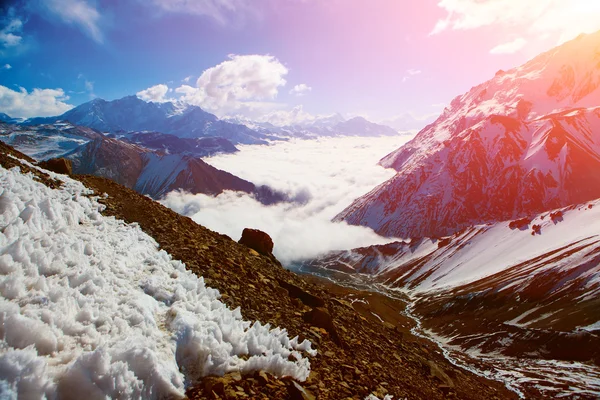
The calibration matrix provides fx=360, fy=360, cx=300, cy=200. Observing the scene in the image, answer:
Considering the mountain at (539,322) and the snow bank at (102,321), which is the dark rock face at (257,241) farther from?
the mountain at (539,322)

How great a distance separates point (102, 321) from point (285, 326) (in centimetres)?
774

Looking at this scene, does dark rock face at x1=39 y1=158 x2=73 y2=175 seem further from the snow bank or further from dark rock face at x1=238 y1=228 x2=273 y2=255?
dark rock face at x1=238 y1=228 x2=273 y2=255

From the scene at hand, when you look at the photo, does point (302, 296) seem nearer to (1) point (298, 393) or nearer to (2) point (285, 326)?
(2) point (285, 326)

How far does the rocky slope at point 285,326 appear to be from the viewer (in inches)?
443

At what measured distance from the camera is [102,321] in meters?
10.2

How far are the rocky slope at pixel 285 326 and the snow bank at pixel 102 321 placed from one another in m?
0.84

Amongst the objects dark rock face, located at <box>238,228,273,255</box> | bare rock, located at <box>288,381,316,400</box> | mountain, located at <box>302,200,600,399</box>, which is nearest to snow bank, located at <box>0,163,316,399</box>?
A: bare rock, located at <box>288,381,316,400</box>

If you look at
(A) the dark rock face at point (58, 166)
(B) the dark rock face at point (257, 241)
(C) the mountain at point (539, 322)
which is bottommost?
(C) the mountain at point (539, 322)

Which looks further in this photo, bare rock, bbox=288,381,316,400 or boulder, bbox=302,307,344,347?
boulder, bbox=302,307,344,347

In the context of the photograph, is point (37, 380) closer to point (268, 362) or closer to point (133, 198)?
point (268, 362)

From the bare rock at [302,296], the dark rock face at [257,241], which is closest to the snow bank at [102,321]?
the bare rock at [302,296]

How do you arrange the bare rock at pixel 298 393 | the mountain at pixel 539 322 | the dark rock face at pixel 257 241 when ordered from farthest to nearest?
1. the mountain at pixel 539 322
2. the dark rock face at pixel 257 241
3. the bare rock at pixel 298 393

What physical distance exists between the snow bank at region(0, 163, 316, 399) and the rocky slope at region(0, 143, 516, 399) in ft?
2.76

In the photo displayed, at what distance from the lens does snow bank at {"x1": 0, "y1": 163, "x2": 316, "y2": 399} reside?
8.09 m
